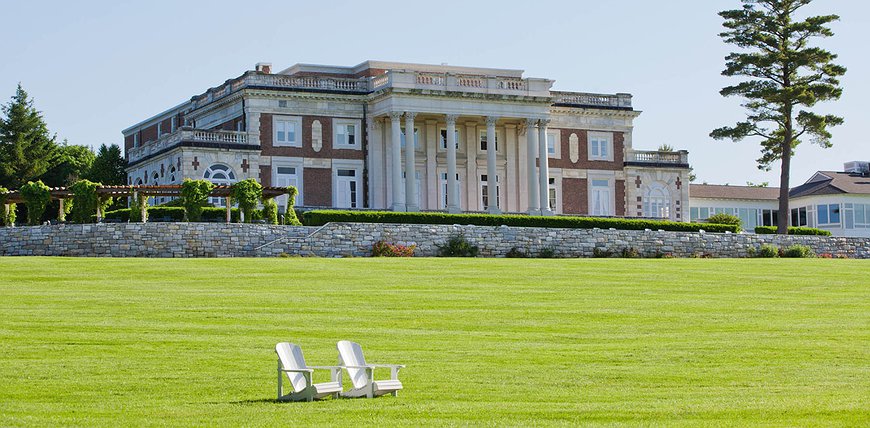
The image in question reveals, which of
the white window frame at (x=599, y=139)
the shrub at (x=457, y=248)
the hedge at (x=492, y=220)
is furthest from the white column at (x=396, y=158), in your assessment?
the shrub at (x=457, y=248)

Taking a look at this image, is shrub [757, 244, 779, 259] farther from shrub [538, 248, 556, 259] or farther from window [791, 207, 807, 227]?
window [791, 207, 807, 227]

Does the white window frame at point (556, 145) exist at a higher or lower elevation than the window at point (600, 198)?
higher

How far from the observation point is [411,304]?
3086 cm

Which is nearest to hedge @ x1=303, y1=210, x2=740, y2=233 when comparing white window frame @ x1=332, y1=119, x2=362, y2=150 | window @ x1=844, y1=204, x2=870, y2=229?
white window frame @ x1=332, y1=119, x2=362, y2=150

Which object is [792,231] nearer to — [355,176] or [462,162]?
[462,162]

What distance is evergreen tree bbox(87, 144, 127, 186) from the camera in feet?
262

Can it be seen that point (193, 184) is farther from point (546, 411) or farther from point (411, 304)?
point (546, 411)

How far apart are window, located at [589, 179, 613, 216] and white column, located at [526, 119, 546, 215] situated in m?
5.86

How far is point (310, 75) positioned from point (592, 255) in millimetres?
24972

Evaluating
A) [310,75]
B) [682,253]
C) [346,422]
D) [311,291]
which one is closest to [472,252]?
[682,253]

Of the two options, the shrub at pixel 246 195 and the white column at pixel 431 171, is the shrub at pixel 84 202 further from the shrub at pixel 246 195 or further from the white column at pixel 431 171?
the white column at pixel 431 171

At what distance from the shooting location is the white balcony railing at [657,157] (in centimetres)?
7756

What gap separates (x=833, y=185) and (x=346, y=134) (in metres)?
33.9

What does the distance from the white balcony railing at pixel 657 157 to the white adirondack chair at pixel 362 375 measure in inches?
2276
